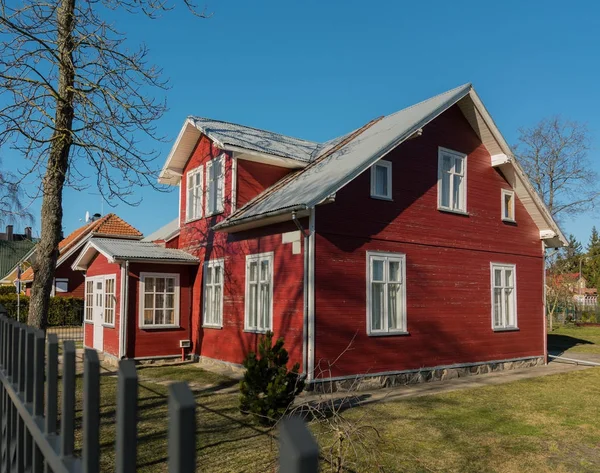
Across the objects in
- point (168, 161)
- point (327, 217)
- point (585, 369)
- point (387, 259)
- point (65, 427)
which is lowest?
point (585, 369)

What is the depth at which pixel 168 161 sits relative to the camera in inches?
720

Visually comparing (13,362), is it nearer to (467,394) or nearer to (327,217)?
(327,217)

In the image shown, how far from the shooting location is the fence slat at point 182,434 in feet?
3.33

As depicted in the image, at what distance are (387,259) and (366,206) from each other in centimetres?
146

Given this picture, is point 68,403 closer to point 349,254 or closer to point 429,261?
point 349,254

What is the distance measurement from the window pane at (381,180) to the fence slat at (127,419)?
40.3 feet

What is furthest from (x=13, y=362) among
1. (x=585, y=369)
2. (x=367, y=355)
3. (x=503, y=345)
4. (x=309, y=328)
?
(x=585, y=369)

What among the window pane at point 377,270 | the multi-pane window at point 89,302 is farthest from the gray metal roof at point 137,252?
the window pane at point 377,270

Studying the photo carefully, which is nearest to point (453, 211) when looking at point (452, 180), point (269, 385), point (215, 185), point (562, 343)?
point (452, 180)

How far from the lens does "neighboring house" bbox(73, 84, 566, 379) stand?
1212 centimetres

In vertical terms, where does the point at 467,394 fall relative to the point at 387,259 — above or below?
below

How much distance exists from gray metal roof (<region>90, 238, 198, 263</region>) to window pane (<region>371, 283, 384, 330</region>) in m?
6.41

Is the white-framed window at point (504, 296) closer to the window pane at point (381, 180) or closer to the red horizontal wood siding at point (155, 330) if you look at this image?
the window pane at point (381, 180)

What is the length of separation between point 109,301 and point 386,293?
9.41 metres
